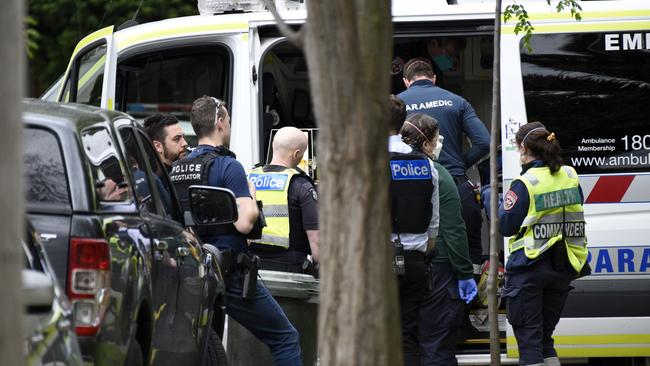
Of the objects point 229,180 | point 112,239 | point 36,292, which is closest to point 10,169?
point 36,292

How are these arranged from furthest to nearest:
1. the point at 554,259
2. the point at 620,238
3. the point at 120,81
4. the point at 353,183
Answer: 1. the point at 120,81
2. the point at 620,238
3. the point at 554,259
4. the point at 353,183

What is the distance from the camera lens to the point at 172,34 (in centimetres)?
871

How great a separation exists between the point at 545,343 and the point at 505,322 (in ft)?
2.56

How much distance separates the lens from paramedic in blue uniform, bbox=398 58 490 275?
8562 mm

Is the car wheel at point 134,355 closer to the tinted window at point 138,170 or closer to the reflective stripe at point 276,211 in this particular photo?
the tinted window at point 138,170

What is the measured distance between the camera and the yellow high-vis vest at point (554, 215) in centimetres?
767

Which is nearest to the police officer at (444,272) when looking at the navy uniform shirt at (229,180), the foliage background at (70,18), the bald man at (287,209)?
the bald man at (287,209)

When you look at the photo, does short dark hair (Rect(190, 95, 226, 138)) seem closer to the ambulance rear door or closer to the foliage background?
the ambulance rear door

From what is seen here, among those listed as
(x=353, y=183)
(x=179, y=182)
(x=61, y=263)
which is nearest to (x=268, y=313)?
(x=179, y=182)

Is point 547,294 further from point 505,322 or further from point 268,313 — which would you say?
point 268,313

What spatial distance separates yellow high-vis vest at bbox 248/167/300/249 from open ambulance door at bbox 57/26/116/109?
5.34 feet

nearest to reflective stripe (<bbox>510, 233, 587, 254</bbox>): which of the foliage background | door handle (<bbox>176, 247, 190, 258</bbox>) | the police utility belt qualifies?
the police utility belt

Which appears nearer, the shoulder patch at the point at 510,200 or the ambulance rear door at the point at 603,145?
the shoulder patch at the point at 510,200

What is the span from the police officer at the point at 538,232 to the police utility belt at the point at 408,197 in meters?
0.55
